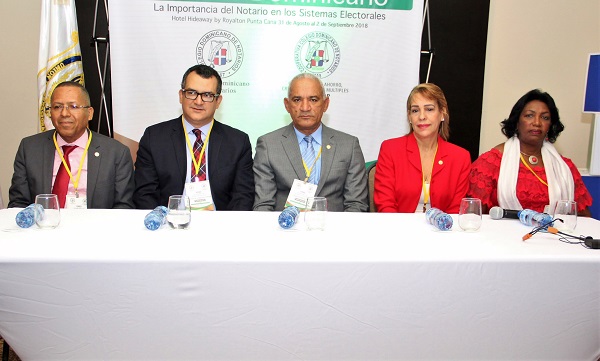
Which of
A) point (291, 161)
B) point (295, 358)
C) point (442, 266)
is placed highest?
point (291, 161)

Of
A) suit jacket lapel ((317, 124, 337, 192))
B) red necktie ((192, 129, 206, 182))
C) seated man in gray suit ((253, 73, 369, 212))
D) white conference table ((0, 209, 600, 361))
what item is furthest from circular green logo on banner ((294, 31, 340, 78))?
white conference table ((0, 209, 600, 361))

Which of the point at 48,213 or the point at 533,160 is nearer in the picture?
the point at 48,213

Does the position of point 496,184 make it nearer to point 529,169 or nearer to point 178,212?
point 529,169

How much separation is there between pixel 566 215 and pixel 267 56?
8.09 feet

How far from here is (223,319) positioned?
1.70 meters

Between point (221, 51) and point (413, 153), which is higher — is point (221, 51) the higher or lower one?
the higher one

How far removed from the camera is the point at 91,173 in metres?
2.96

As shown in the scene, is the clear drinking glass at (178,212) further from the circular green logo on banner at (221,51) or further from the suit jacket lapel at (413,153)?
the circular green logo on banner at (221,51)

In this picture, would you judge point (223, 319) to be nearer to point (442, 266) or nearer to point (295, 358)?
point (295, 358)

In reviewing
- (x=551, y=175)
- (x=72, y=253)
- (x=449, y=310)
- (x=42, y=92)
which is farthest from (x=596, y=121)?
(x=42, y=92)

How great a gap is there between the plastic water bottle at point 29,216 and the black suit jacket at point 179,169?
1.07 metres

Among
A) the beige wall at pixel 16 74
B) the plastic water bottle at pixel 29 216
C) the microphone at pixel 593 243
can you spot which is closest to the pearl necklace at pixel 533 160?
the microphone at pixel 593 243

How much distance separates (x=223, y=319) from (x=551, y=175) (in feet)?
7.97

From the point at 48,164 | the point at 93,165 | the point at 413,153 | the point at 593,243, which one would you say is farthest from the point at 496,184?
the point at 48,164
